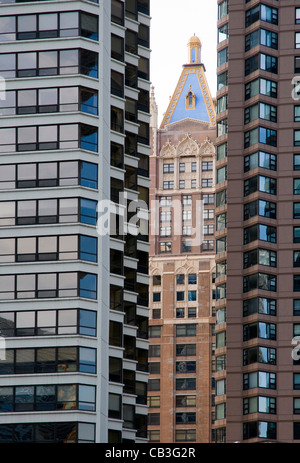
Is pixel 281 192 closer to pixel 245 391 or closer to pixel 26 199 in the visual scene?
pixel 245 391

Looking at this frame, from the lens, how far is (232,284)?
119 meters

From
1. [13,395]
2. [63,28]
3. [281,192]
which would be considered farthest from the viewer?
[281,192]

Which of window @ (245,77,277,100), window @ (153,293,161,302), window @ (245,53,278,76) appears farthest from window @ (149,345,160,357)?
window @ (245,53,278,76)

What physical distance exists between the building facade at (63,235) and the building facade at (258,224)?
22.1 metres

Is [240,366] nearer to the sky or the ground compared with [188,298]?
nearer to the ground

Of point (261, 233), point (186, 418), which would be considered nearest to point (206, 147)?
point (186, 418)

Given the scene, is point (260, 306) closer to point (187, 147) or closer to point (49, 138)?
point (49, 138)

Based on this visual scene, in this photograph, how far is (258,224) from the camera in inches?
4680

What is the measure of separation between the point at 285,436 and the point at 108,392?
3035 cm

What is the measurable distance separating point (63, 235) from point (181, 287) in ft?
323

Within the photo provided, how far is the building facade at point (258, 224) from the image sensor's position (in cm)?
11456

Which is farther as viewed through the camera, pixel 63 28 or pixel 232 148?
pixel 232 148

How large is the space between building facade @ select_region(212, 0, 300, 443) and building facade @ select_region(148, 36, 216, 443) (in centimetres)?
5485

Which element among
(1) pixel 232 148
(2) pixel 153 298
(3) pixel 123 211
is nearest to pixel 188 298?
(2) pixel 153 298
